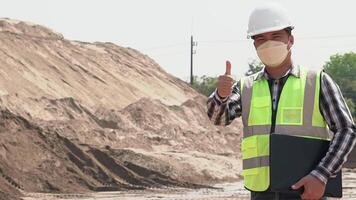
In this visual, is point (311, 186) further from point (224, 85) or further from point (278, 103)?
point (224, 85)

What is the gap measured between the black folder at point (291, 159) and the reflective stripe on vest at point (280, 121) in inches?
3.3

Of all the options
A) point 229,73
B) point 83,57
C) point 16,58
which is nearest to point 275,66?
point 229,73

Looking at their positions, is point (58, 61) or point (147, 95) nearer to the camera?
point (58, 61)

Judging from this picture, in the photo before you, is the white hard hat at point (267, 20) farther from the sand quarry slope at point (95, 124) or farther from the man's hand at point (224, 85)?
the sand quarry slope at point (95, 124)

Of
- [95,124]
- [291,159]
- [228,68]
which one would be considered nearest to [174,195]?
[95,124]

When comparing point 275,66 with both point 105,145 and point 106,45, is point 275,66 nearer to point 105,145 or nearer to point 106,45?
point 105,145

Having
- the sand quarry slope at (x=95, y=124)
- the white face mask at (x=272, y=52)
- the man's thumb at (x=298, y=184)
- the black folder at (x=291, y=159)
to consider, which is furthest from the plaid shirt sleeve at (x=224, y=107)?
the sand quarry slope at (x=95, y=124)

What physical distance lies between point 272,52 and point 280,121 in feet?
0.95

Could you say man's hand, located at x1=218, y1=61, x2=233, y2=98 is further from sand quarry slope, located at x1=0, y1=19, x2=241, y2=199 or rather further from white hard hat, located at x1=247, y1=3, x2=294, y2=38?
sand quarry slope, located at x1=0, y1=19, x2=241, y2=199

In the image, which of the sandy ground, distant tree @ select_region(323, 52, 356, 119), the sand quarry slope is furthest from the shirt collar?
distant tree @ select_region(323, 52, 356, 119)

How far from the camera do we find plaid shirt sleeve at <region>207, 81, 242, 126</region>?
374 centimetres

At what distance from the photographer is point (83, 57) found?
4850 centimetres

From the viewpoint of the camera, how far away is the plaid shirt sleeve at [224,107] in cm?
374

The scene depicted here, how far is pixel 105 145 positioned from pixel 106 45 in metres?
25.0
